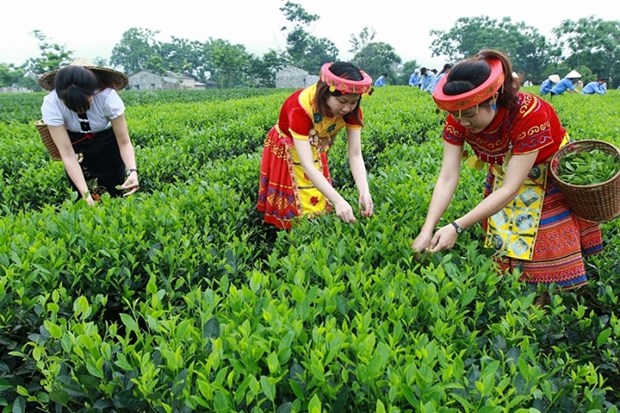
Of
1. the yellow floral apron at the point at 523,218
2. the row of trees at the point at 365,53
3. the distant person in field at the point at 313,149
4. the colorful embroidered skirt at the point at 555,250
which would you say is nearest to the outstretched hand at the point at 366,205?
the distant person in field at the point at 313,149

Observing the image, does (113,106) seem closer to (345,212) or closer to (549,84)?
(345,212)

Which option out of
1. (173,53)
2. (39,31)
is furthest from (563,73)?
(173,53)

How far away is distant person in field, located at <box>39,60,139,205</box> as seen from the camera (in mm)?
3137

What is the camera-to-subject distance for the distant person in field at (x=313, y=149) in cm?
263

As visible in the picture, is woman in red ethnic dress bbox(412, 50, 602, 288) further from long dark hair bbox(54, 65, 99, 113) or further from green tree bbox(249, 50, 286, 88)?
green tree bbox(249, 50, 286, 88)

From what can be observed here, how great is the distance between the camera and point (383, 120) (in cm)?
716

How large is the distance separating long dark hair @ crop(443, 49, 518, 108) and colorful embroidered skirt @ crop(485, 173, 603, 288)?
51cm

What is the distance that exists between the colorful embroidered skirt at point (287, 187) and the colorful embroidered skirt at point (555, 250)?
1.26m

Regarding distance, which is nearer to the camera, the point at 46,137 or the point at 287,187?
the point at 287,187

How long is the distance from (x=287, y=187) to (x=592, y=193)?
173 cm

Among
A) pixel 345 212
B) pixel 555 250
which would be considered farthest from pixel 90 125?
pixel 555 250

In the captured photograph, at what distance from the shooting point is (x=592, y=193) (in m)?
2.12

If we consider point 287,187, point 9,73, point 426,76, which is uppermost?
point 287,187

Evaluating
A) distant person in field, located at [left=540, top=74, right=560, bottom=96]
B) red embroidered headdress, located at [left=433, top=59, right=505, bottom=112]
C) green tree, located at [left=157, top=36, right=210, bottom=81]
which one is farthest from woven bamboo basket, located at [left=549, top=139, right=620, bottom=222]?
A: green tree, located at [left=157, top=36, right=210, bottom=81]
